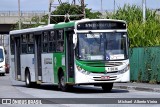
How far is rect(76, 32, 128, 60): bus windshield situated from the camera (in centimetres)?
2400

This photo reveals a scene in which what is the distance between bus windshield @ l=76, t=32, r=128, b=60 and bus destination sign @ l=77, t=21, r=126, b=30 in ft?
0.92

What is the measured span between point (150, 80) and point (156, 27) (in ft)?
15.3

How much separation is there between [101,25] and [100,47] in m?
1.03

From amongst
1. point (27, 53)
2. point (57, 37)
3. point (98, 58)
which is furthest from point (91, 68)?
point (27, 53)

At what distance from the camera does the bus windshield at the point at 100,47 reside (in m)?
24.0

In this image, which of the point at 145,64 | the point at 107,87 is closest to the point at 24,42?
the point at 107,87

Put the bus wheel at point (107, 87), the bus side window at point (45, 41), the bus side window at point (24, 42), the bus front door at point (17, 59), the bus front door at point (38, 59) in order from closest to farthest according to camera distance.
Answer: the bus wheel at point (107, 87)
the bus side window at point (45, 41)
the bus front door at point (38, 59)
the bus side window at point (24, 42)
the bus front door at point (17, 59)

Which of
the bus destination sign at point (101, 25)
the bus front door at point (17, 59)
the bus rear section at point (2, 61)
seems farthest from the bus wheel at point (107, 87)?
the bus rear section at point (2, 61)

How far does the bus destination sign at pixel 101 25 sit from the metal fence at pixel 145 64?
20.0 ft

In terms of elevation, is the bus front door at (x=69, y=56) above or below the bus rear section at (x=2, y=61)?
above

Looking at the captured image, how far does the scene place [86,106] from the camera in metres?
17.9

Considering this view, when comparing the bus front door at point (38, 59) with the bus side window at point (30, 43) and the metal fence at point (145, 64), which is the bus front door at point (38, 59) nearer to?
the bus side window at point (30, 43)

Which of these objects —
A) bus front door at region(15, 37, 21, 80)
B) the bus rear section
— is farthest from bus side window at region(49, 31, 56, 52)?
the bus rear section

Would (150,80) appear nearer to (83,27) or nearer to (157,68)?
(157,68)
